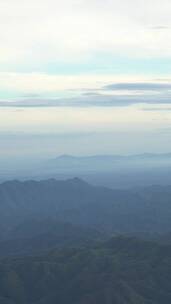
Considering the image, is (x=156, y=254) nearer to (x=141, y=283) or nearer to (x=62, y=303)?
(x=141, y=283)

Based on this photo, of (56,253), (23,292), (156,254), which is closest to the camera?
(23,292)

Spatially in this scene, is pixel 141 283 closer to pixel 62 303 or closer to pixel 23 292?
pixel 62 303

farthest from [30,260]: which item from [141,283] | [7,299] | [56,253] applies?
[141,283]

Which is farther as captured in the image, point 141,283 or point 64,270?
point 64,270

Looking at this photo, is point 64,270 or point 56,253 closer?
point 64,270

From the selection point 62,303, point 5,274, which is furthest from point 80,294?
point 5,274

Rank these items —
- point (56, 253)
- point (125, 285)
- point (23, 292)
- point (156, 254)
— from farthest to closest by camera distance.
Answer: point (56, 253) → point (156, 254) → point (23, 292) → point (125, 285)
